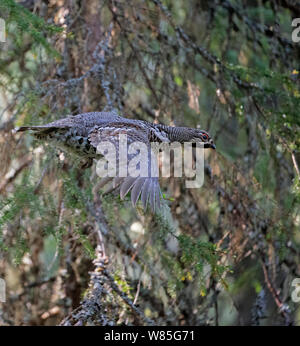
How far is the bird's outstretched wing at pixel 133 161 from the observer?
2742 mm

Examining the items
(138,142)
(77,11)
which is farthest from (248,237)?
(77,11)

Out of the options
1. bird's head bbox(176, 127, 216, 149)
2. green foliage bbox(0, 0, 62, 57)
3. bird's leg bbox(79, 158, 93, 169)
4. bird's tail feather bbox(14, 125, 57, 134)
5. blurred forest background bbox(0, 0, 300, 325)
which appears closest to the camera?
green foliage bbox(0, 0, 62, 57)

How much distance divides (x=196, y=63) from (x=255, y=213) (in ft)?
4.81

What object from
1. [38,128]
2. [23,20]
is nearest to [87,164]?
[38,128]

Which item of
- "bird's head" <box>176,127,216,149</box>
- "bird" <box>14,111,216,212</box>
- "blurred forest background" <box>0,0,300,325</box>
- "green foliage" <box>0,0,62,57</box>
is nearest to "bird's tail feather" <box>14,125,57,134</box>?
"bird" <box>14,111,216,212</box>

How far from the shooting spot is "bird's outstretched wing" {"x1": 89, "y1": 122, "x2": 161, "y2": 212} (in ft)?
9.00

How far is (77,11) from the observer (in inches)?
164

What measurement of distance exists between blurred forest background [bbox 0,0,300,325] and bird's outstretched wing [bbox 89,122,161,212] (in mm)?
362

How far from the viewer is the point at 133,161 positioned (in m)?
2.97

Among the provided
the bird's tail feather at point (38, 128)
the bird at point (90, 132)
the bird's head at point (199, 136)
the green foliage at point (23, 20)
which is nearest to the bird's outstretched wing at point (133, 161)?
the bird at point (90, 132)

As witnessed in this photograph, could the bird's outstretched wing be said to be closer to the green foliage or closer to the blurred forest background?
the blurred forest background

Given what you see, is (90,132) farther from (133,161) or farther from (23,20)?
(23,20)

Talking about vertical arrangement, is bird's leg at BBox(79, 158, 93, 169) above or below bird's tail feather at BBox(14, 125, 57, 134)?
below

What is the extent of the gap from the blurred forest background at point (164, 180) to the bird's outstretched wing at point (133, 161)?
36 centimetres
